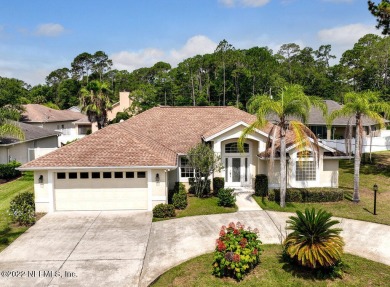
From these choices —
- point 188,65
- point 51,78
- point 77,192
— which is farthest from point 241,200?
point 51,78

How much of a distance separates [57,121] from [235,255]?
151ft

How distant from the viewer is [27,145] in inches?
1144

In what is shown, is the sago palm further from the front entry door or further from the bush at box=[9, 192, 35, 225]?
the bush at box=[9, 192, 35, 225]

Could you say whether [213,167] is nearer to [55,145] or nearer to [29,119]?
[55,145]

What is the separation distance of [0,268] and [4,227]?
472 cm

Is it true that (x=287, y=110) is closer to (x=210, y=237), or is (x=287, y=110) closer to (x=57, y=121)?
(x=210, y=237)

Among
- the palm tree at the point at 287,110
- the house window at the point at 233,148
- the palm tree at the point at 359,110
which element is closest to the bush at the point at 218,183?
the house window at the point at 233,148

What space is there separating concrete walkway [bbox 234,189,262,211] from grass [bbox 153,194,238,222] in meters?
0.62

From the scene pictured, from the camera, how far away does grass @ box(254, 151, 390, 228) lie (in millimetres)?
16828

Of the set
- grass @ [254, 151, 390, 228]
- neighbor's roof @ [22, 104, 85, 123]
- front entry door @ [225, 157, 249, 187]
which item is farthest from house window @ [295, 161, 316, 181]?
neighbor's roof @ [22, 104, 85, 123]

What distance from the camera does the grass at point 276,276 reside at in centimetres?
1014

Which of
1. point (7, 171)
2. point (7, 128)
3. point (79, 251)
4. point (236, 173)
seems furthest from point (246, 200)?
point (7, 171)

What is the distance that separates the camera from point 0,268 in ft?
37.0

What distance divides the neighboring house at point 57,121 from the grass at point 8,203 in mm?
18170
